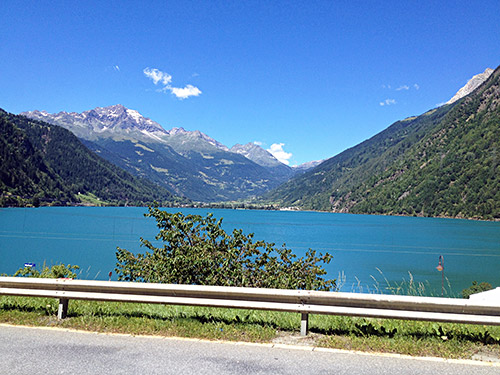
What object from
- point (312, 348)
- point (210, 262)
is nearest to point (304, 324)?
point (312, 348)

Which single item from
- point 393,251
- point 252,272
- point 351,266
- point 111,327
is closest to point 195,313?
point 111,327

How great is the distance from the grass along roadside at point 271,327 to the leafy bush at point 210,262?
3.21 metres

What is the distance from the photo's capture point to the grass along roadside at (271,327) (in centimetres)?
648

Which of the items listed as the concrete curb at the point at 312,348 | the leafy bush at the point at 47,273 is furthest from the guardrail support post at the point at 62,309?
the leafy bush at the point at 47,273

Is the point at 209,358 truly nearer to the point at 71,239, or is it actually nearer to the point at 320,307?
the point at 320,307

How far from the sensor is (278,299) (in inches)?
273

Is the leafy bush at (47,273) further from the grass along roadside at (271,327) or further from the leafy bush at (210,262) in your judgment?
the grass along roadside at (271,327)

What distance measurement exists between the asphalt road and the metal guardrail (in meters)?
0.65

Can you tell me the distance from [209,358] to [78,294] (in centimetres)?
310

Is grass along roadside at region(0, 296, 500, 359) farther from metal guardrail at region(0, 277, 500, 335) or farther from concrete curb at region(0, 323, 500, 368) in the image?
metal guardrail at region(0, 277, 500, 335)

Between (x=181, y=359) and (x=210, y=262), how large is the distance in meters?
6.00

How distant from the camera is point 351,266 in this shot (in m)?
62.8

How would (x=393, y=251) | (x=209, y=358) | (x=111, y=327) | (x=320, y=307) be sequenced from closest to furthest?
(x=209, y=358), (x=320, y=307), (x=111, y=327), (x=393, y=251)

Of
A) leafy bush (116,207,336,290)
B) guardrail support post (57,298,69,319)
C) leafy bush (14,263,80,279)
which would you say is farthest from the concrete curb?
leafy bush (14,263,80,279)
